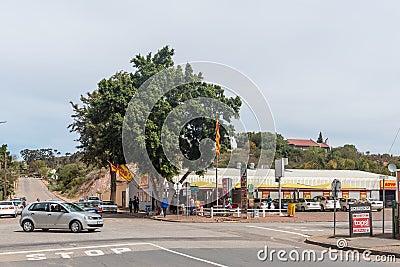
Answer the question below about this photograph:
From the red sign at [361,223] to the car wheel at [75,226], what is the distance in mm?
12436

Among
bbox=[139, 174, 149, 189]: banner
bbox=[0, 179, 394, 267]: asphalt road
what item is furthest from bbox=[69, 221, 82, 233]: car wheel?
bbox=[139, 174, 149, 189]: banner

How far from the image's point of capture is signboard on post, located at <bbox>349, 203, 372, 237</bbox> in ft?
77.7

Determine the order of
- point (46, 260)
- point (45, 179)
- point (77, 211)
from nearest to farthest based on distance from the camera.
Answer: point (46, 260) → point (77, 211) → point (45, 179)

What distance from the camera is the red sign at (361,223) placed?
77.8ft

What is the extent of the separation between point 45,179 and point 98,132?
135m

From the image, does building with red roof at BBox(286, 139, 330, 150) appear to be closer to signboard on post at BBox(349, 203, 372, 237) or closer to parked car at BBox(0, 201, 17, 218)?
parked car at BBox(0, 201, 17, 218)

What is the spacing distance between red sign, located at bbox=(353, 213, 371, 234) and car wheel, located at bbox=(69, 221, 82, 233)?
12.4 meters

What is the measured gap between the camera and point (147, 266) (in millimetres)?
14047

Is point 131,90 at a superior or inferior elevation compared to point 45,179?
superior

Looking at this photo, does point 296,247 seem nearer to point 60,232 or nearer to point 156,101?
point 60,232

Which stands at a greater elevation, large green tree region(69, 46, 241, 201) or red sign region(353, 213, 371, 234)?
large green tree region(69, 46, 241, 201)

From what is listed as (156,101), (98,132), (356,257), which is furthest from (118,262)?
(98,132)

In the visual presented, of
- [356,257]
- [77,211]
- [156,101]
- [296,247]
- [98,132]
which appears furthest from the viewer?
[98,132]

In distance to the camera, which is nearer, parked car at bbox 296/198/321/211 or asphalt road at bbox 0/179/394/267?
asphalt road at bbox 0/179/394/267
